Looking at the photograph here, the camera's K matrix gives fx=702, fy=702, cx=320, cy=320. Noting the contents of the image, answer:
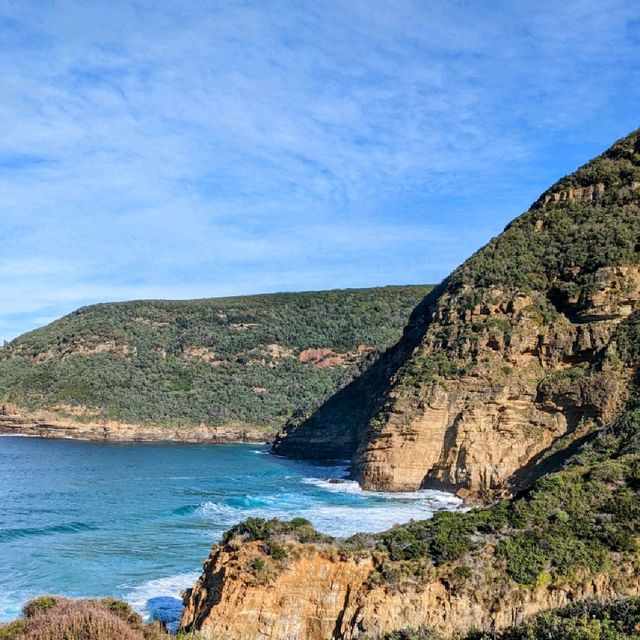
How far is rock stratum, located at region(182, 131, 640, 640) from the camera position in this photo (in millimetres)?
15609

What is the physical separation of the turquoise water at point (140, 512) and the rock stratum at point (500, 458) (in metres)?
4.54

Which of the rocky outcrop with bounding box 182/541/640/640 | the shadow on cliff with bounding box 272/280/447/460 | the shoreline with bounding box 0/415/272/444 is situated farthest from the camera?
the shoreline with bounding box 0/415/272/444

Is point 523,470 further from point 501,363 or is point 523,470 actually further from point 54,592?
point 54,592

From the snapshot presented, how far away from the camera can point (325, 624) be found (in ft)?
51.1

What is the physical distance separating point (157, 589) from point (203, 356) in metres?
95.4

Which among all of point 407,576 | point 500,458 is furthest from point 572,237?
point 407,576

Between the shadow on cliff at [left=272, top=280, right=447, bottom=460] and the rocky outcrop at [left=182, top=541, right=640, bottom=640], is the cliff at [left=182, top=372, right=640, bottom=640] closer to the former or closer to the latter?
the rocky outcrop at [left=182, top=541, right=640, bottom=640]

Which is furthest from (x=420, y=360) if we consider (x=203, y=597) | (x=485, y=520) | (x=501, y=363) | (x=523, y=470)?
(x=203, y=597)

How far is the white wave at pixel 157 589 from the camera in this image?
21234 mm

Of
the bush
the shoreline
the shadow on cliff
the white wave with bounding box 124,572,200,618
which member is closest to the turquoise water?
the white wave with bounding box 124,572,200,618

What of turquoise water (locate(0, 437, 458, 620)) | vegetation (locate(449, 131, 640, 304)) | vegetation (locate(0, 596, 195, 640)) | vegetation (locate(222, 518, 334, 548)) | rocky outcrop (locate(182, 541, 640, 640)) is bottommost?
turquoise water (locate(0, 437, 458, 620))

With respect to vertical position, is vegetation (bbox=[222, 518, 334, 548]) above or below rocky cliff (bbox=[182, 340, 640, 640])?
above

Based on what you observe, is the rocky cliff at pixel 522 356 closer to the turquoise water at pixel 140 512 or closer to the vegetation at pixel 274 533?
the turquoise water at pixel 140 512

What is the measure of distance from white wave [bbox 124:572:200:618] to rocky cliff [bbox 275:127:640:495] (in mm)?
18502
